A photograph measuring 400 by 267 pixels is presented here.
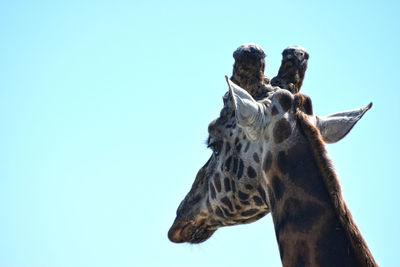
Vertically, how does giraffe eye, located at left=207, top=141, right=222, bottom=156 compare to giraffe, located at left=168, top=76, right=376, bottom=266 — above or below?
above

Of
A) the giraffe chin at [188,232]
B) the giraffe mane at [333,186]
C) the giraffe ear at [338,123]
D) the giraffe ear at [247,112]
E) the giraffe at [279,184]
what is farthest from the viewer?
the giraffe chin at [188,232]

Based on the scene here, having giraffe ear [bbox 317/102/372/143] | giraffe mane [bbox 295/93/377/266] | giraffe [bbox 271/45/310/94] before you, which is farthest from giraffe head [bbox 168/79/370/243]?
giraffe [bbox 271/45/310/94]

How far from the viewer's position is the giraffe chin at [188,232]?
584cm

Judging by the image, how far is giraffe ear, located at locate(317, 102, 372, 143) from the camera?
5551 mm

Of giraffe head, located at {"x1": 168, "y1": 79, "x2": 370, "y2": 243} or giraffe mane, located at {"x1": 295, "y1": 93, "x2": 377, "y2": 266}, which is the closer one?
giraffe mane, located at {"x1": 295, "y1": 93, "x2": 377, "y2": 266}

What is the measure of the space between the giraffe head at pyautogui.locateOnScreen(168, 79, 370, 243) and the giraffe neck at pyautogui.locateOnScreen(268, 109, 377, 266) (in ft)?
0.67

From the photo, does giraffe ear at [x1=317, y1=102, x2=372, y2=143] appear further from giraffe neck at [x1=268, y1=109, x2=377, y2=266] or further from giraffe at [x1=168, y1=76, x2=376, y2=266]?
giraffe neck at [x1=268, y1=109, x2=377, y2=266]

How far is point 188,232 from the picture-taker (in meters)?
5.84

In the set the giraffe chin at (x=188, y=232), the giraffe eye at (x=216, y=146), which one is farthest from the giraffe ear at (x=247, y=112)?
the giraffe chin at (x=188, y=232)

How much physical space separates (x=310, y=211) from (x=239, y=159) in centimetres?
113

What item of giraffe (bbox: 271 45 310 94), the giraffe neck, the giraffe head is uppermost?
giraffe (bbox: 271 45 310 94)

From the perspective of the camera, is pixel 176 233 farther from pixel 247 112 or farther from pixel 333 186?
pixel 333 186

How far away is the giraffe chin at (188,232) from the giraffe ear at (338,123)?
1.40 meters

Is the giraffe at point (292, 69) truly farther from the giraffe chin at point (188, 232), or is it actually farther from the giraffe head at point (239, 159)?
the giraffe chin at point (188, 232)
